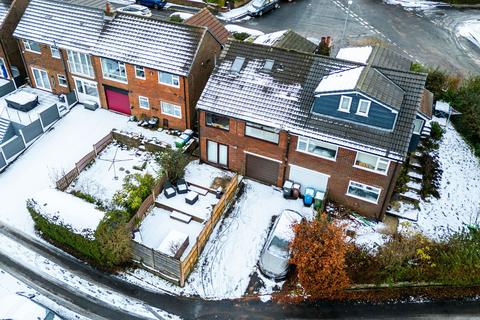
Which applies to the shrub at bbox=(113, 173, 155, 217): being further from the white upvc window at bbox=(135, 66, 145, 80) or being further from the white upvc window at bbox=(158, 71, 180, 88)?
the white upvc window at bbox=(135, 66, 145, 80)

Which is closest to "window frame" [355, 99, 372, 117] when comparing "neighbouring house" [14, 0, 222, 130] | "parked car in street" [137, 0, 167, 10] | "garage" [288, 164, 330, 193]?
"garage" [288, 164, 330, 193]

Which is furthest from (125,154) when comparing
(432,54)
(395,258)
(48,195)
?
(432,54)

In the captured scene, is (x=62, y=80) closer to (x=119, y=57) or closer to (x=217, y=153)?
(x=119, y=57)

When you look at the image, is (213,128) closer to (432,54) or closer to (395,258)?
(395,258)

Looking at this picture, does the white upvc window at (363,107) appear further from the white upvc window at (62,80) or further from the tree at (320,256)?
the white upvc window at (62,80)

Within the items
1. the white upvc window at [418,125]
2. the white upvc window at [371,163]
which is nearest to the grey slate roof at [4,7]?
the white upvc window at [371,163]
